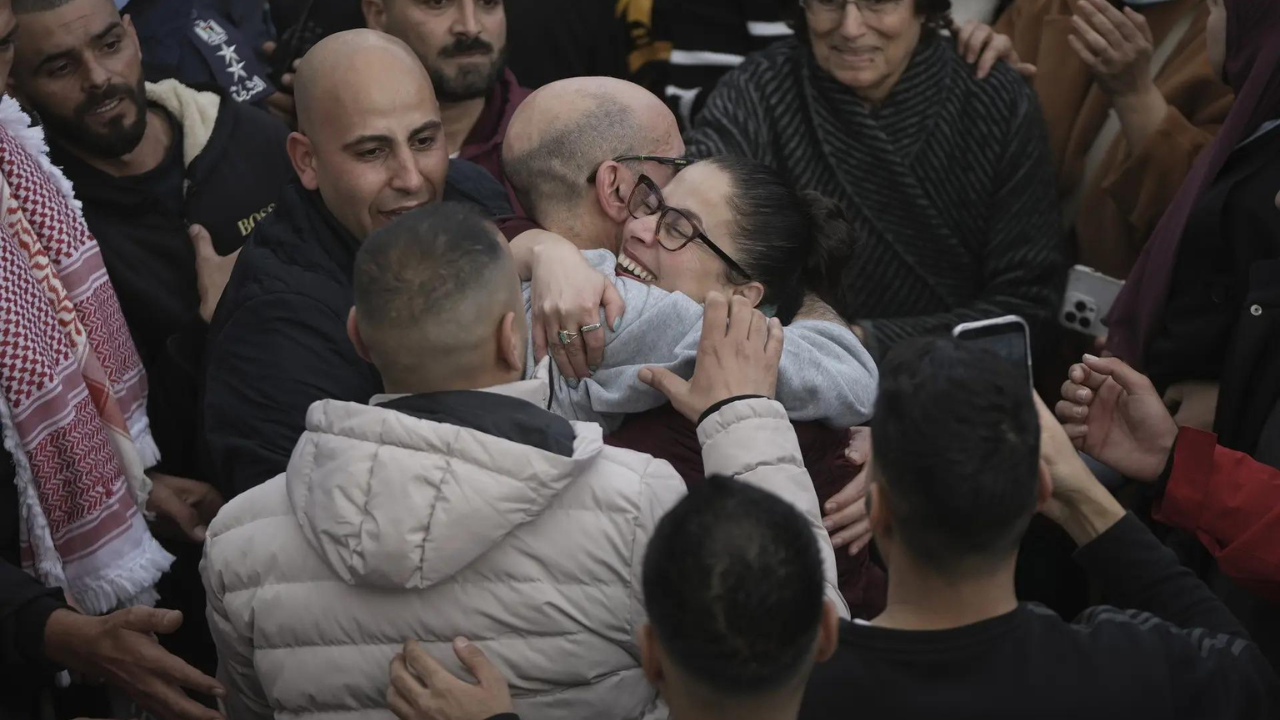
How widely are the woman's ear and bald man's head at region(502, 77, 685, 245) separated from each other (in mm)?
350

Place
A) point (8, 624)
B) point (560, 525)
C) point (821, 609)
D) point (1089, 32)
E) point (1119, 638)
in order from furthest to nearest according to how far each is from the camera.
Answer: point (1089, 32), point (8, 624), point (560, 525), point (1119, 638), point (821, 609)

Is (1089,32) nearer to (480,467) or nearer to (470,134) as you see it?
(470,134)

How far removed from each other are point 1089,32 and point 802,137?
72 cm

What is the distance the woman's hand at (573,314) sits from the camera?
214 centimetres

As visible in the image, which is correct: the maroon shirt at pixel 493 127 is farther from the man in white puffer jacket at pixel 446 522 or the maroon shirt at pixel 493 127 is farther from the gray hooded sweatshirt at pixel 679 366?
the man in white puffer jacket at pixel 446 522

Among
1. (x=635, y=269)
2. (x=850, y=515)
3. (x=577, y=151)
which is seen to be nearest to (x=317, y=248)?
(x=577, y=151)

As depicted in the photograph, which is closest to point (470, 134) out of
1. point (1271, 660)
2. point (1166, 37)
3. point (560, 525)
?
point (1166, 37)

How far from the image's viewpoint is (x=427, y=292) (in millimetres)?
1741

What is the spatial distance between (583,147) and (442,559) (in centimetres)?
115

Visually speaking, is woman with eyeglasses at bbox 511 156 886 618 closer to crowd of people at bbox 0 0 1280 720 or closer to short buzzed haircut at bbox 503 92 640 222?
crowd of people at bbox 0 0 1280 720

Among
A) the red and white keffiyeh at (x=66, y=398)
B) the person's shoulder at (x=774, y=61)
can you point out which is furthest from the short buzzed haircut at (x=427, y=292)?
the person's shoulder at (x=774, y=61)

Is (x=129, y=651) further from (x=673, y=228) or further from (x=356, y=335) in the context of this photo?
(x=673, y=228)

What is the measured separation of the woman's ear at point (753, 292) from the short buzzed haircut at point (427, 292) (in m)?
0.60

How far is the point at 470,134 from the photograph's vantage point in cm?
355
